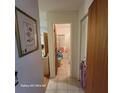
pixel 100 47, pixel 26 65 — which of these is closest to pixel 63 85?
pixel 26 65

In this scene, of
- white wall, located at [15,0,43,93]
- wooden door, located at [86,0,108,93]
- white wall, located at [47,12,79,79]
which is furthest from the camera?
white wall, located at [47,12,79,79]

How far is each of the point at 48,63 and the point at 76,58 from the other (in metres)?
1.01

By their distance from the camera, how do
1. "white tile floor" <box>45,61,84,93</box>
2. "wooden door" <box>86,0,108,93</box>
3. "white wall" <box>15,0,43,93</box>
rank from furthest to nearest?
"white tile floor" <box>45,61,84,93</box> → "white wall" <box>15,0,43,93</box> → "wooden door" <box>86,0,108,93</box>

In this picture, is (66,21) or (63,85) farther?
(66,21)

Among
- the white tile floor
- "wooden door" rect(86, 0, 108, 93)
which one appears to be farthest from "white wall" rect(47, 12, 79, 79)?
"wooden door" rect(86, 0, 108, 93)

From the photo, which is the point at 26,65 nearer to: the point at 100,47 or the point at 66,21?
the point at 100,47

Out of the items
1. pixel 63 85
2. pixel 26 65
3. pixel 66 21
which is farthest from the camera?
pixel 66 21

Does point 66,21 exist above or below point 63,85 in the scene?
above

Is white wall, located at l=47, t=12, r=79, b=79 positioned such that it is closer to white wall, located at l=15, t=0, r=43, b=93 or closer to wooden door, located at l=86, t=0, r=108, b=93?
white wall, located at l=15, t=0, r=43, b=93
